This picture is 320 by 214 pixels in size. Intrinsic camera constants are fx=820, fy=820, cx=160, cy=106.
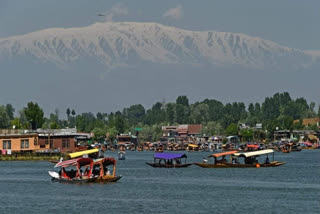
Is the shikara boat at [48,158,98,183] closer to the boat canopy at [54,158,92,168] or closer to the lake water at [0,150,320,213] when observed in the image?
the boat canopy at [54,158,92,168]

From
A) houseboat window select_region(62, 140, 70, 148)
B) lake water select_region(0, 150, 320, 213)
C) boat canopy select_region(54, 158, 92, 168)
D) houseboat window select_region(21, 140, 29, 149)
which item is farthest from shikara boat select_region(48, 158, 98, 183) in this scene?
houseboat window select_region(62, 140, 70, 148)

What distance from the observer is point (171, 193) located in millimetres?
91000

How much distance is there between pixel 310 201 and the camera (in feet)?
271

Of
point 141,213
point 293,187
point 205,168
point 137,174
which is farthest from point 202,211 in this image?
point 205,168

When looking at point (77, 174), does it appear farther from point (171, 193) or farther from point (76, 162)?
point (171, 193)

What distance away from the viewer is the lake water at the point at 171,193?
3034 inches

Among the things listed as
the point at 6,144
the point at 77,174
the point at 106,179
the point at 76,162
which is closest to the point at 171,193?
the point at 106,179

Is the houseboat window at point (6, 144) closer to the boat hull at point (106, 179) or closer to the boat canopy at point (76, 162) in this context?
→ the boat canopy at point (76, 162)

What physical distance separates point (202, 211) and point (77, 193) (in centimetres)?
1900

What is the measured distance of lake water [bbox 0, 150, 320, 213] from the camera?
77.1 m

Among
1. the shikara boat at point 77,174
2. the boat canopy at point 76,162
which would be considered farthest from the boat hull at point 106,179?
the boat canopy at point 76,162

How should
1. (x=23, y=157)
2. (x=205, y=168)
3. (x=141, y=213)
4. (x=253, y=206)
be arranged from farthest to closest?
(x=23, y=157), (x=205, y=168), (x=253, y=206), (x=141, y=213)

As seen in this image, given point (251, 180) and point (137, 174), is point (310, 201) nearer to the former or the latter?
point (251, 180)

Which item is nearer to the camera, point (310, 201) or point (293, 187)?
point (310, 201)
